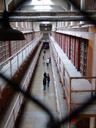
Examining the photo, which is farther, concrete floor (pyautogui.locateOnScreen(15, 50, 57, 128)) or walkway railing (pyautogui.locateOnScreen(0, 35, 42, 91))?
concrete floor (pyautogui.locateOnScreen(15, 50, 57, 128))

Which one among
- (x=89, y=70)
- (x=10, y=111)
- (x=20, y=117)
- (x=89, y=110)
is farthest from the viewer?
(x=20, y=117)

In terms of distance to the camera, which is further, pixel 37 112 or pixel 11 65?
pixel 37 112

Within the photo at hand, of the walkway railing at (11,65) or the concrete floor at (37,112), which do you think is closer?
the walkway railing at (11,65)

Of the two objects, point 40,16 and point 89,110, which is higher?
point 40,16

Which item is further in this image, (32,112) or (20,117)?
(32,112)

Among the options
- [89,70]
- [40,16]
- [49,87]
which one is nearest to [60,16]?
[40,16]

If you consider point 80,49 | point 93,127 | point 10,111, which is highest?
point 80,49

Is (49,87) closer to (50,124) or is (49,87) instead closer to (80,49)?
(80,49)

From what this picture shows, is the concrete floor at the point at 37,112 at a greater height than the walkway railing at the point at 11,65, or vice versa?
the walkway railing at the point at 11,65

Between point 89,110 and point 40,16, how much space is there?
4.71ft

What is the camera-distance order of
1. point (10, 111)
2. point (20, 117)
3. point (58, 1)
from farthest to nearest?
point (58, 1) → point (20, 117) → point (10, 111)

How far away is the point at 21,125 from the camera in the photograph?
3.79 metres

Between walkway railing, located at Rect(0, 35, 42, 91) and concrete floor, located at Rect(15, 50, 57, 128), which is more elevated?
walkway railing, located at Rect(0, 35, 42, 91)

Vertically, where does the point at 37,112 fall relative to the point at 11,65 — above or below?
below
